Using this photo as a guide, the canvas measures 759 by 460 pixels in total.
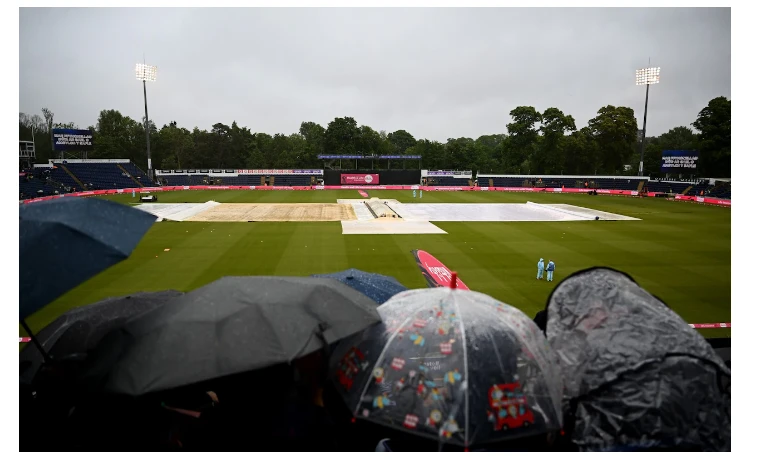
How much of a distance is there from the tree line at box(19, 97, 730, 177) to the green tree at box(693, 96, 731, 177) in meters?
0.15

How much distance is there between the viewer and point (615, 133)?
72375 mm

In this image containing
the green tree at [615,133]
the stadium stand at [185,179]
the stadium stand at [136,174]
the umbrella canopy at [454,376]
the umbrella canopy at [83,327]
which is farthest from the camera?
the green tree at [615,133]

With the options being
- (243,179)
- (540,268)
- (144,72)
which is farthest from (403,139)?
(540,268)

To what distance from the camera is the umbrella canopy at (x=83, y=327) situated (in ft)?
15.6

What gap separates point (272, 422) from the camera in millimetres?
4031

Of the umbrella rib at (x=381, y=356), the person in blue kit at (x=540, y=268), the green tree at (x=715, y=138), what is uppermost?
the green tree at (x=715, y=138)

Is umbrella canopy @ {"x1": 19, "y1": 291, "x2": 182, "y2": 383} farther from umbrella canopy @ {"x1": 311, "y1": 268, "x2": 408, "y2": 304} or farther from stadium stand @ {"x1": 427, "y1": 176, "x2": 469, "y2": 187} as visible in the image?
stadium stand @ {"x1": 427, "y1": 176, "x2": 469, "y2": 187}

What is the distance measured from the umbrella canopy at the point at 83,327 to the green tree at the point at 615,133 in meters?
80.2

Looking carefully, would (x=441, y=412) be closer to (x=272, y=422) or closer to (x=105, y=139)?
(x=272, y=422)

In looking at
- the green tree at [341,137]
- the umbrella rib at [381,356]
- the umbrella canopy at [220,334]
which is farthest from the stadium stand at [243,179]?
the umbrella rib at [381,356]

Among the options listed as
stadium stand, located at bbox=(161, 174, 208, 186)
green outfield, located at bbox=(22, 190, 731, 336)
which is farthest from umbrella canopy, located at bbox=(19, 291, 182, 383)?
stadium stand, located at bbox=(161, 174, 208, 186)

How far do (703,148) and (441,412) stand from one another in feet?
231

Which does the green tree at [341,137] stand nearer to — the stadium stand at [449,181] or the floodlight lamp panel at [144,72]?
the stadium stand at [449,181]

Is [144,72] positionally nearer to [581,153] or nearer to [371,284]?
[371,284]
